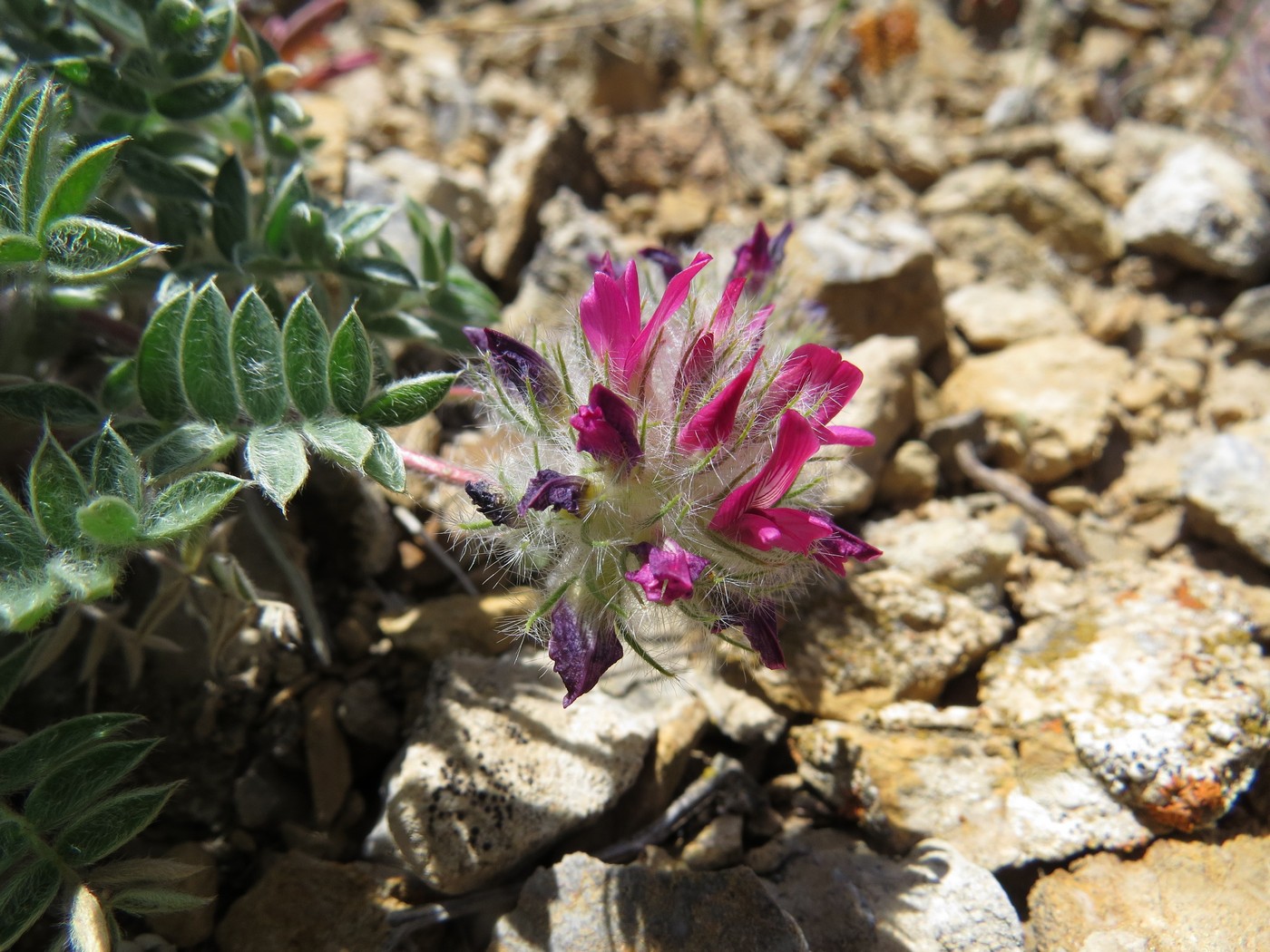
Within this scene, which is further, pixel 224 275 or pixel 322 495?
pixel 322 495

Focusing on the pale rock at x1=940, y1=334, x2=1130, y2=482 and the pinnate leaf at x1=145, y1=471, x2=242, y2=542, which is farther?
the pale rock at x1=940, y1=334, x2=1130, y2=482

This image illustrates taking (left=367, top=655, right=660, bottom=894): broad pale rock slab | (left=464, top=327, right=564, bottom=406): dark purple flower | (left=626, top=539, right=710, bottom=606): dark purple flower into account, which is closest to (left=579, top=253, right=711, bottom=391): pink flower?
(left=464, top=327, right=564, bottom=406): dark purple flower

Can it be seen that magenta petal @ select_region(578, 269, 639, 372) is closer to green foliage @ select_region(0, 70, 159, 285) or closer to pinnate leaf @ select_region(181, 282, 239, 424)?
pinnate leaf @ select_region(181, 282, 239, 424)

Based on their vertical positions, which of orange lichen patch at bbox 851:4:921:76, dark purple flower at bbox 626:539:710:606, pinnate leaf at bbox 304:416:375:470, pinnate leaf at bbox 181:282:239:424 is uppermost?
orange lichen patch at bbox 851:4:921:76

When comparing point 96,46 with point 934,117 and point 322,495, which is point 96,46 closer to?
point 322,495

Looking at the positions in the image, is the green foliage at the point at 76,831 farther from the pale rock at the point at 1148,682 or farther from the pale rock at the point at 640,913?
the pale rock at the point at 1148,682

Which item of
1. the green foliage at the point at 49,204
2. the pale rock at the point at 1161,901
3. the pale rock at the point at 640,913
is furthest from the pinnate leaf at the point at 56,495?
the pale rock at the point at 1161,901

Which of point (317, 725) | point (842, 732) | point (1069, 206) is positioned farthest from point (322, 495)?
point (1069, 206)
